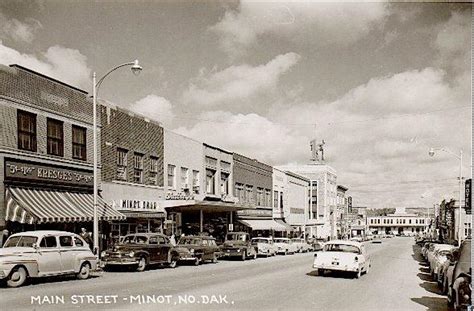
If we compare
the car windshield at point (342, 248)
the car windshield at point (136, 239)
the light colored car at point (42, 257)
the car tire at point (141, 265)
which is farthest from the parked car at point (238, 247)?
the light colored car at point (42, 257)

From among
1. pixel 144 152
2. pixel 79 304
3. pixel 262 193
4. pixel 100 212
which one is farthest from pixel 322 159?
pixel 79 304

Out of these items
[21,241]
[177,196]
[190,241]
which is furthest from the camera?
[177,196]

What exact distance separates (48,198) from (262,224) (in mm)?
30316

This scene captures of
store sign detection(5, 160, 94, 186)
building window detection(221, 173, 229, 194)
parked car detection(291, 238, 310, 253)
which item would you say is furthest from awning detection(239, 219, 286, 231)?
store sign detection(5, 160, 94, 186)

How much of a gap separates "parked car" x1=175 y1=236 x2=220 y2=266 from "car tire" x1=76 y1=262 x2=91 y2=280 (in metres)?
6.64

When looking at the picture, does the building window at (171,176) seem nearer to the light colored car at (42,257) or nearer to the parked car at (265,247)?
the parked car at (265,247)

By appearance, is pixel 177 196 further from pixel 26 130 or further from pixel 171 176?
pixel 26 130

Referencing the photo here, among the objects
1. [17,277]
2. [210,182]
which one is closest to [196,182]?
[210,182]

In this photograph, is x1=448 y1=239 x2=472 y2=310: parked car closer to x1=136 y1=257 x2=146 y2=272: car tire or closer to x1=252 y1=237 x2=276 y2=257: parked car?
x1=136 y1=257 x2=146 y2=272: car tire

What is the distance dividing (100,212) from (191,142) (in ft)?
44.4

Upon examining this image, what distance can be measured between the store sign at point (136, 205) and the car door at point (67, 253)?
1138 centimetres

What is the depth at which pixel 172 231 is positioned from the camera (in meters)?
34.9

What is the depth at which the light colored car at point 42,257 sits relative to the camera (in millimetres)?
15250

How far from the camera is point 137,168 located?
3209 cm
